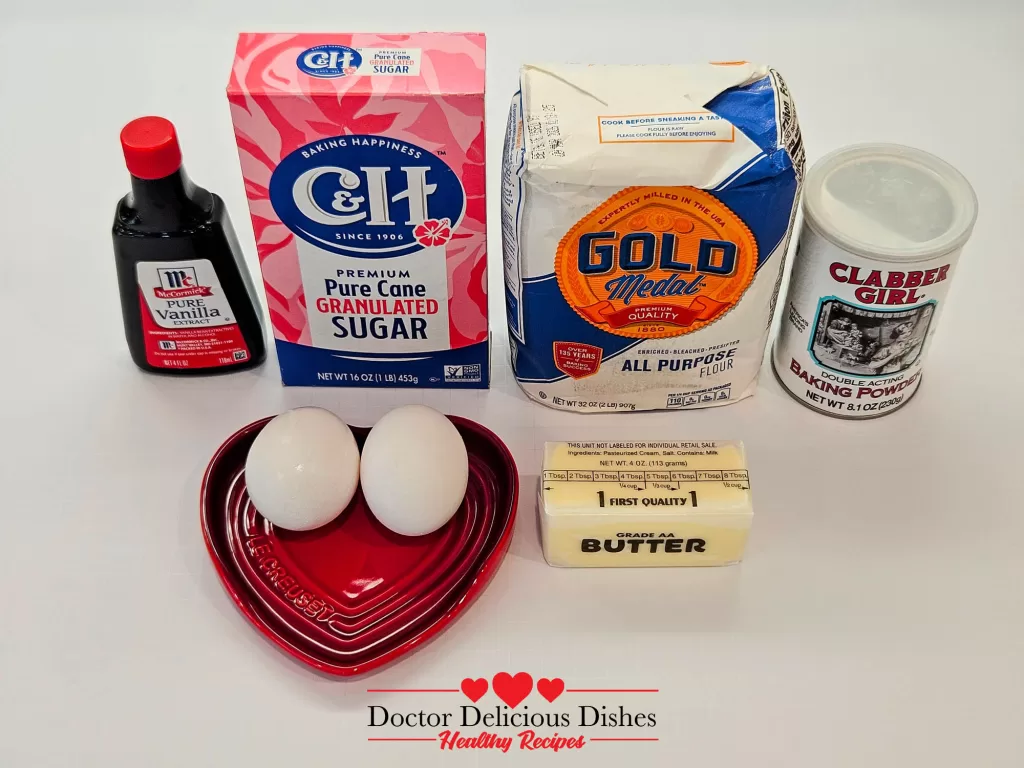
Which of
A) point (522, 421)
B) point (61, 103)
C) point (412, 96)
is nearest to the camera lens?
point (412, 96)

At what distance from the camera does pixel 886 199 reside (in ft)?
4.66

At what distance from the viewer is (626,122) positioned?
1.27 metres

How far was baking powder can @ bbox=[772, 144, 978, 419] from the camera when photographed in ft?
4.40

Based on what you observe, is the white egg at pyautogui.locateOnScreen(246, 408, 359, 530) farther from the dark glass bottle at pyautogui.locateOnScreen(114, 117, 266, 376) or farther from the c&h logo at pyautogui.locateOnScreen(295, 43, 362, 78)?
the c&h logo at pyautogui.locateOnScreen(295, 43, 362, 78)

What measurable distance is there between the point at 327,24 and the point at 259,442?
102cm

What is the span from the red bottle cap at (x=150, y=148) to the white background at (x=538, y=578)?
33 cm

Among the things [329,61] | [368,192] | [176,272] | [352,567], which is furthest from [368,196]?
[352,567]

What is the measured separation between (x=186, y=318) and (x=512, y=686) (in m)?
0.62

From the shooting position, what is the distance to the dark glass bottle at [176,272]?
1.33 meters

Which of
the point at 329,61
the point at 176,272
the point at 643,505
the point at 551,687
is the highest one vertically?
the point at 329,61

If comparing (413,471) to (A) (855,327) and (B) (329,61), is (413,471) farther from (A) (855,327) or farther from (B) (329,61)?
(A) (855,327)

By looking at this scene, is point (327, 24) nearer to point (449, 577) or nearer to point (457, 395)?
point (457, 395)

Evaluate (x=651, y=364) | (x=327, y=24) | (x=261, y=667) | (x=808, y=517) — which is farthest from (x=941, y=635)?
(x=327, y=24)

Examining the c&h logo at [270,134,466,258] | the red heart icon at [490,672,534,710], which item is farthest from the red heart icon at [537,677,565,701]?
the c&h logo at [270,134,466,258]
